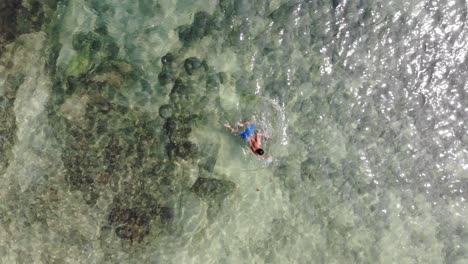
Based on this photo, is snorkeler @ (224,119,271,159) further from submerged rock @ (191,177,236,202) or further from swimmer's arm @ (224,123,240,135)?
submerged rock @ (191,177,236,202)

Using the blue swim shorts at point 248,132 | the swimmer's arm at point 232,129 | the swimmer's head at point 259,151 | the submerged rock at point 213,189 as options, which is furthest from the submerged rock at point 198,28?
the submerged rock at point 213,189

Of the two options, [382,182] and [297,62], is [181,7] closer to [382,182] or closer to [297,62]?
[297,62]

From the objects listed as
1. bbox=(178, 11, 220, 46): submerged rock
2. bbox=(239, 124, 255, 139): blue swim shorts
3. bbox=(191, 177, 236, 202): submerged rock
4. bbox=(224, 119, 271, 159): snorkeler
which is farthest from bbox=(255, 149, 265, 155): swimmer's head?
bbox=(178, 11, 220, 46): submerged rock

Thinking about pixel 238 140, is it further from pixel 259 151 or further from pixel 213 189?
pixel 213 189

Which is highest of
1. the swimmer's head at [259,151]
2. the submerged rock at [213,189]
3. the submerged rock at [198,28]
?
the submerged rock at [198,28]

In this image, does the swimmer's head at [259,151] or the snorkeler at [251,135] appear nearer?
the swimmer's head at [259,151]

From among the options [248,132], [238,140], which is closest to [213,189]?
[238,140]

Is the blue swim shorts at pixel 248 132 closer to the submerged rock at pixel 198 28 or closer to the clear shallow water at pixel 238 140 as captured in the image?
the clear shallow water at pixel 238 140
